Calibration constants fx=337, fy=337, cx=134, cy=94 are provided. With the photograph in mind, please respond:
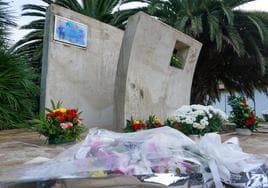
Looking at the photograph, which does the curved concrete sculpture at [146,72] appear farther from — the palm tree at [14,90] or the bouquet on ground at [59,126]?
the palm tree at [14,90]

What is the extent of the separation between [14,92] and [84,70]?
1660mm

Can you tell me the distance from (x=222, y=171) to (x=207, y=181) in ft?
1.35

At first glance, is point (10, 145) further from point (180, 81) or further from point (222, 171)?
point (180, 81)

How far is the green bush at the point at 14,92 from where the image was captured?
7.47m

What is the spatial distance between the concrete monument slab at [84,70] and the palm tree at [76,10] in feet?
11.6

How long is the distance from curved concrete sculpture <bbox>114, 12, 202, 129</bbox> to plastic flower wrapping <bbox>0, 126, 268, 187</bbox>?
3.74 meters

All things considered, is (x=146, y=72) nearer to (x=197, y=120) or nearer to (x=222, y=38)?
(x=197, y=120)

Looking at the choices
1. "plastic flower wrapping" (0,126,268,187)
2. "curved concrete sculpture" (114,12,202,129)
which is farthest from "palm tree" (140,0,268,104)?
"plastic flower wrapping" (0,126,268,187)

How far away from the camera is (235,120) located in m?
7.80

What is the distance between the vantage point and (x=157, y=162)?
2.06 m

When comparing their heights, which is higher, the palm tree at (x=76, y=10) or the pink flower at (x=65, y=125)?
the palm tree at (x=76, y=10)

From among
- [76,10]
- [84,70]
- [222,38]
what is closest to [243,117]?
[84,70]

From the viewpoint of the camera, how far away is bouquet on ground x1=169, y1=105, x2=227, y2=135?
4.79m

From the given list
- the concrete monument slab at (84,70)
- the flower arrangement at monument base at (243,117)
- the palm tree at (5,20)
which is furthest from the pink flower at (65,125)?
the palm tree at (5,20)
